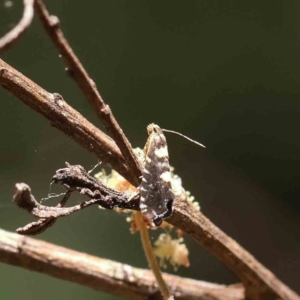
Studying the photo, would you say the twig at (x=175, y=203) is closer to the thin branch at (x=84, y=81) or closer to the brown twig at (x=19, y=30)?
the thin branch at (x=84, y=81)

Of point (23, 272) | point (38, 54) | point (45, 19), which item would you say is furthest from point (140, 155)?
point (23, 272)

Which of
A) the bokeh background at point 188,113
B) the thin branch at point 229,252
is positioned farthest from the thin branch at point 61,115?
the bokeh background at point 188,113

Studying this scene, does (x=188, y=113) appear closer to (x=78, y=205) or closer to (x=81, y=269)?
(x=81, y=269)

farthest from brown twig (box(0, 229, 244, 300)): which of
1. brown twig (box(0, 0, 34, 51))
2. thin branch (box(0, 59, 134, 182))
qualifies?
brown twig (box(0, 0, 34, 51))

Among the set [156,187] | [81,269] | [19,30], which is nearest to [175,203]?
[156,187]

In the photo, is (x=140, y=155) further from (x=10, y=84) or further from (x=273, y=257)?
(x=273, y=257)
